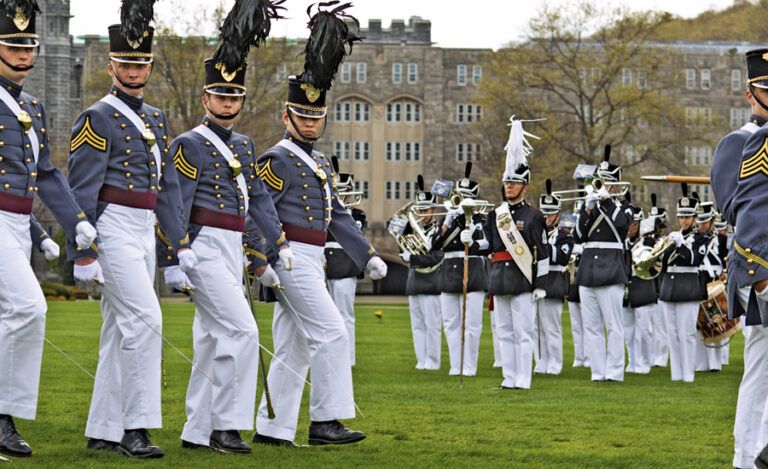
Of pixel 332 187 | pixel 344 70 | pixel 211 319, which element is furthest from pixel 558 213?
pixel 344 70

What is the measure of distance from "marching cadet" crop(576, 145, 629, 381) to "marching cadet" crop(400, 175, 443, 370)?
292 cm

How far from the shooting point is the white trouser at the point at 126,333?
34.3 ft

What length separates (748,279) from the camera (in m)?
9.29

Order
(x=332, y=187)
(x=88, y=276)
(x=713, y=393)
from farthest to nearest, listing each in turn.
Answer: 1. (x=713, y=393)
2. (x=332, y=187)
3. (x=88, y=276)

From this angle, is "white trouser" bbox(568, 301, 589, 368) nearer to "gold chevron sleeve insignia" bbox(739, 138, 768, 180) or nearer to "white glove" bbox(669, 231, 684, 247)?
"white glove" bbox(669, 231, 684, 247)

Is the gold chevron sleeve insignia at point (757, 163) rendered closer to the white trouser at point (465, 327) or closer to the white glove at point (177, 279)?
the white glove at point (177, 279)

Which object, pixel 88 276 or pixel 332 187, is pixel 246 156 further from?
pixel 88 276

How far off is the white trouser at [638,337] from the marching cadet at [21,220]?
1303 centimetres

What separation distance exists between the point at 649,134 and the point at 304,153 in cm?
7844

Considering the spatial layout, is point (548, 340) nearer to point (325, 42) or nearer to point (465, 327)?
point (465, 327)

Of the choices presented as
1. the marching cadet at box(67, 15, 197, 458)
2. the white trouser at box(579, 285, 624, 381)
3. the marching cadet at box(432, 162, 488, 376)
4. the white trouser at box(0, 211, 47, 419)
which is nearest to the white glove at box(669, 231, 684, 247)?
the white trouser at box(579, 285, 624, 381)

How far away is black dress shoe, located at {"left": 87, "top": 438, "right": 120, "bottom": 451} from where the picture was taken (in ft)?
34.9

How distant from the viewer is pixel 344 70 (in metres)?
103

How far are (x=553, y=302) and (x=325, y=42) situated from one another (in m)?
10.3
